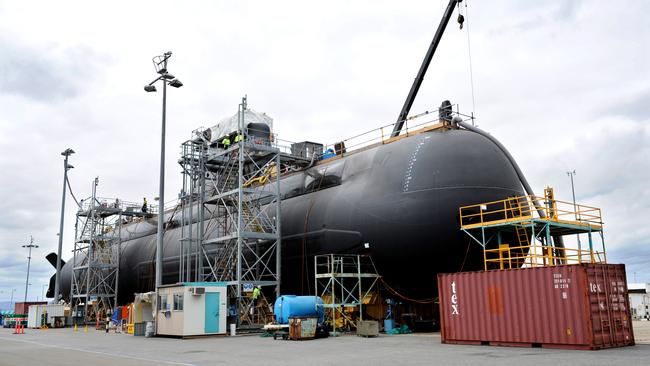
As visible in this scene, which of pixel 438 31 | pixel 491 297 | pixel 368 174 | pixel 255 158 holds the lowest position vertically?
pixel 491 297

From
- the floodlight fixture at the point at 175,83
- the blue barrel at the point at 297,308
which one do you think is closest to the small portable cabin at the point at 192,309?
the blue barrel at the point at 297,308

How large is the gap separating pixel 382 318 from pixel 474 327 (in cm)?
821

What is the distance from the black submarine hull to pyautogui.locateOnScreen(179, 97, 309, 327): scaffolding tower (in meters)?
1.88

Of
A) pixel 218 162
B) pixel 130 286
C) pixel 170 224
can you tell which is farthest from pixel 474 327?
pixel 130 286

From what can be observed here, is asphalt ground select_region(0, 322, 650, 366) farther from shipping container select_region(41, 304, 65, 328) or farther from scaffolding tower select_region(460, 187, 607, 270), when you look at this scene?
shipping container select_region(41, 304, 65, 328)

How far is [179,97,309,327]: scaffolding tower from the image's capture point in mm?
31405

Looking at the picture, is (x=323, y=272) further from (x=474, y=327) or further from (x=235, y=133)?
(x=235, y=133)

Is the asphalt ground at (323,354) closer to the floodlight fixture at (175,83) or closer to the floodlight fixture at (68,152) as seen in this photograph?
the floodlight fixture at (175,83)

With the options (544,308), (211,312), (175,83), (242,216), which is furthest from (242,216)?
(544,308)

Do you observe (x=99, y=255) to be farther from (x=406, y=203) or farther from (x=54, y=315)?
(x=406, y=203)

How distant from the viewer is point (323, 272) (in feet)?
99.1

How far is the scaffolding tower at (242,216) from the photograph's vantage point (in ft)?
103

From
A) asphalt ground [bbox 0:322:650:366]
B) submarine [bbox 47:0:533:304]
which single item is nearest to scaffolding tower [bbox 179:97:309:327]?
submarine [bbox 47:0:533:304]

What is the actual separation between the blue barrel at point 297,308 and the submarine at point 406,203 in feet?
9.60
